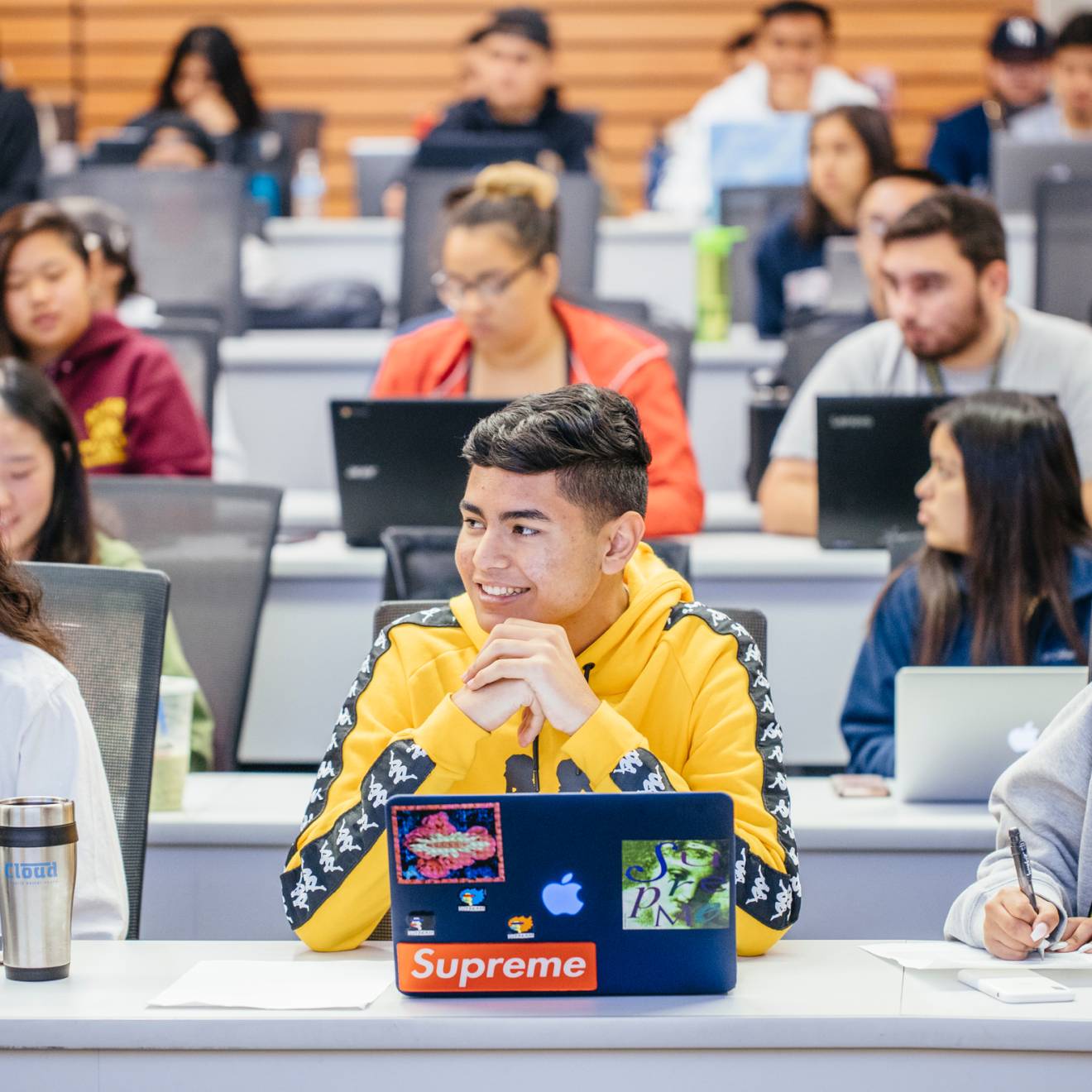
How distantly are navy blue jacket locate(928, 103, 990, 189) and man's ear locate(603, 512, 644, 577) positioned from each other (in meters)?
5.26

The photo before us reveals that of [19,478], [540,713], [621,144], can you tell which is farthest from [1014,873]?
[621,144]

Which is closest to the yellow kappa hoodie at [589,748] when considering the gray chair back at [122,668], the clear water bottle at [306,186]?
Result: the gray chair back at [122,668]

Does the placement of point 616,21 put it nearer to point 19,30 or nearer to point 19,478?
point 19,30

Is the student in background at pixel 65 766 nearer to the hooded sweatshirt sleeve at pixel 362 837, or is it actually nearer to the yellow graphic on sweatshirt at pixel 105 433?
the hooded sweatshirt sleeve at pixel 362 837

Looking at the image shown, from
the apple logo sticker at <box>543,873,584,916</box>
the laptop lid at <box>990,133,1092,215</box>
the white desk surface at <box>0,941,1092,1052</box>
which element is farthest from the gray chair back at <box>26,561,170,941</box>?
the laptop lid at <box>990,133,1092,215</box>

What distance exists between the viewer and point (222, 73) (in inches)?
283

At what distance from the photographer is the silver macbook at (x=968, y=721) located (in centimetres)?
221

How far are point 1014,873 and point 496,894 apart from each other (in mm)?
543

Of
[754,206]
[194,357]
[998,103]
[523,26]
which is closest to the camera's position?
[194,357]

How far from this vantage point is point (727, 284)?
5340mm

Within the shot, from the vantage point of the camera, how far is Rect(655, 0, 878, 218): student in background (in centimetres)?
656

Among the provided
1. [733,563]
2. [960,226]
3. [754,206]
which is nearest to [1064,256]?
[754,206]

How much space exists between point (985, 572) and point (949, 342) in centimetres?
105

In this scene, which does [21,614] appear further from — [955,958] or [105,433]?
[105,433]
